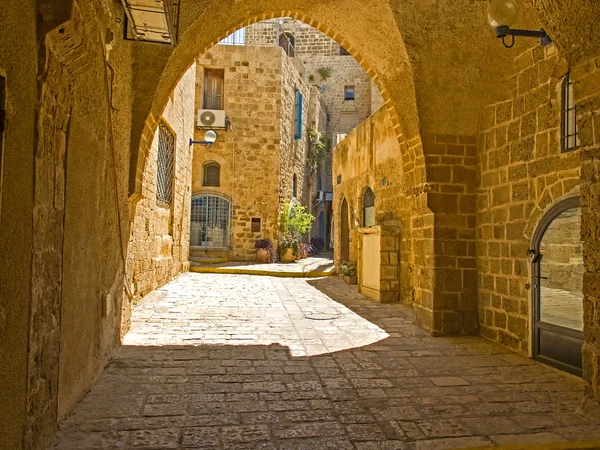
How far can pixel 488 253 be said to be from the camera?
Result: 5.44 m

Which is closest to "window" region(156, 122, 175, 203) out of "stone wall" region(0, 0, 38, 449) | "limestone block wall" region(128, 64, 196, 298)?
"limestone block wall" region(128, 64, 196, 298)

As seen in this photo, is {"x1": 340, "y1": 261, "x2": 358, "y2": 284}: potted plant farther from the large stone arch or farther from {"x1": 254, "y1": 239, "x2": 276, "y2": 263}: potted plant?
{"x1": 254, "y1": 239, "x2": 276, "y2": 263}: potted plant

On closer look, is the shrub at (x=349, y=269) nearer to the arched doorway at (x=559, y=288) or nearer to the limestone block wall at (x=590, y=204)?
the arched doorway at (x=559, y=288)

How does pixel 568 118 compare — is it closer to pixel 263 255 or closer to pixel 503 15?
pixel 503 15

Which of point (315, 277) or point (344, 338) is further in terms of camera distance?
point (315, 277)

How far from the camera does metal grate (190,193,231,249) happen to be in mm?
16578

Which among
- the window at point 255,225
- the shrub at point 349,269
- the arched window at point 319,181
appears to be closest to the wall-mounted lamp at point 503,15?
the shrub at point 349,269

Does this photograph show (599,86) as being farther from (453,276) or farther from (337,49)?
(337,49)

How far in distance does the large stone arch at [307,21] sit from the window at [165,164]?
3.94 meters

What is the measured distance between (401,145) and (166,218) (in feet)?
19.4

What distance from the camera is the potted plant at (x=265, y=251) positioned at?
15.8 meters

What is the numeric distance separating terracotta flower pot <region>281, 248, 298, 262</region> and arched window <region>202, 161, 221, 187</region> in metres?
3.61

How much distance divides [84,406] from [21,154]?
189cm

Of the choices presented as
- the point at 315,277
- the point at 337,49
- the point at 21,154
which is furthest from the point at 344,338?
the point at 337,49
